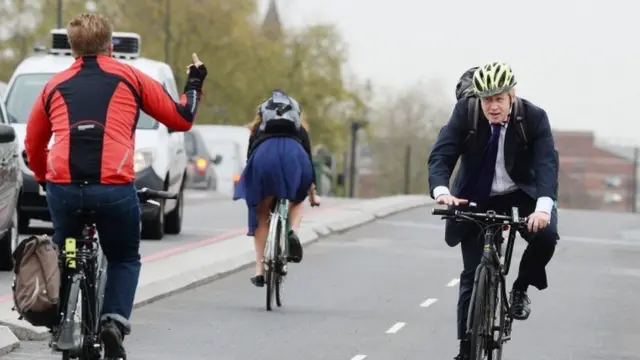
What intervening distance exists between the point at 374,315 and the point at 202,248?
19.0 feet

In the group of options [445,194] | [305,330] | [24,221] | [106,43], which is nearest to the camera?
[106,43]

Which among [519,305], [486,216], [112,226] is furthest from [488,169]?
[112,226]

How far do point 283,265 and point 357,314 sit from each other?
72cm

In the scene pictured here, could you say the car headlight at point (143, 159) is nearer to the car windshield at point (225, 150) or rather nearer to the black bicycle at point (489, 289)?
the black bicycle at point (489, 289)

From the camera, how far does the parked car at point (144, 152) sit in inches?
773

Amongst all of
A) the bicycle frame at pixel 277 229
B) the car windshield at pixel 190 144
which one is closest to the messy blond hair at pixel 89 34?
the bicycle frame at pixel 277 229

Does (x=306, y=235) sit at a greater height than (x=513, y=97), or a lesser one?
lesser

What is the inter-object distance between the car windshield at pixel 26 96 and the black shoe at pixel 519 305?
11060 millimetres

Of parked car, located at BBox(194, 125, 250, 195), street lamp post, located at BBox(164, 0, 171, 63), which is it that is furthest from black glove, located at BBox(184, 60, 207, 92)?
street lamp post, located at BBox(164, 0, 171, 63)

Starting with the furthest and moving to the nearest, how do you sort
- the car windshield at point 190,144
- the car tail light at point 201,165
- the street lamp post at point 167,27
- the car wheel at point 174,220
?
1. the street lamp post at point 167,27
2. the car tail light at point 201,165
3. the car windshield at point 190,144
4. the car wheel at point 174,220

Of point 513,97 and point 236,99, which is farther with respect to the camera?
point 236,99

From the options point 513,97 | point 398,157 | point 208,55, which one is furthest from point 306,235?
point 398,157

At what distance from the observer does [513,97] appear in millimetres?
8961

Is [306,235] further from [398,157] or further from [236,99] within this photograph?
[398,157]
